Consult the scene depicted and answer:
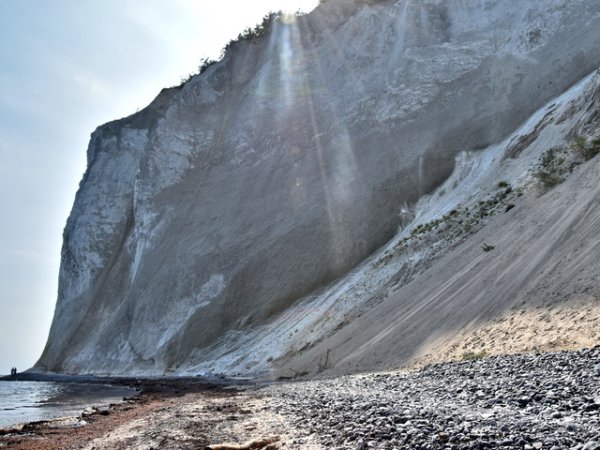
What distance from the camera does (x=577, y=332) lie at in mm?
12391

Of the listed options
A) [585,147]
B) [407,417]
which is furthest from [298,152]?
[407,417]

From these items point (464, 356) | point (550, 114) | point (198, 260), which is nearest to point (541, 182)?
point (550, 114)

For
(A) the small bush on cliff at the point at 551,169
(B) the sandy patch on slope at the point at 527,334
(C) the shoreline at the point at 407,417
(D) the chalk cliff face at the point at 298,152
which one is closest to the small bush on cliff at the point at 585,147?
(A) the small bush on cliff at the point at 551,169

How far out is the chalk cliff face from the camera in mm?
37469

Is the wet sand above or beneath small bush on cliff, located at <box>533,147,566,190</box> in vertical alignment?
beneath

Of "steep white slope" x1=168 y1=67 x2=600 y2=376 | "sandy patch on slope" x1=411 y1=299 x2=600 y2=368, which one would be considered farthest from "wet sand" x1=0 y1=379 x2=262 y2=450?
"steep white slope" x1=168 y1=67 x2=600 y2=376

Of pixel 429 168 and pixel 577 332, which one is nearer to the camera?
pixel 577 332

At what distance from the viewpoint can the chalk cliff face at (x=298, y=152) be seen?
37469mm

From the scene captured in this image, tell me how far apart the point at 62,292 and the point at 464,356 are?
62.6m

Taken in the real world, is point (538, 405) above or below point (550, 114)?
below

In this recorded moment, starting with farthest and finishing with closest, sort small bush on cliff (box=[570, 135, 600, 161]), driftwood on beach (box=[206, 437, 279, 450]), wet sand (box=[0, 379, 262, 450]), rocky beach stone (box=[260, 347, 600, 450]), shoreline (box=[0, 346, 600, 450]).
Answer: small bush on cliff (box=[570, 135, 600, 161])
wet sand (box=[0, 379, 262, 450])
driftwood on beach (box=[206, 437, 279, 450])
shoreline (box=[0, 346, 600, 450])
rocky beach stone (box=[260, 347, 600, 450])

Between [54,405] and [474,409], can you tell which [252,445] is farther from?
[54,405]

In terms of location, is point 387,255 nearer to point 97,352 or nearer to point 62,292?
point 97,352

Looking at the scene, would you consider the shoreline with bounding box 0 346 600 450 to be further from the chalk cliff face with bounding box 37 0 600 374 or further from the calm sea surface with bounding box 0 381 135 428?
the chalk cliff face with bounding box 37 0 600 374
